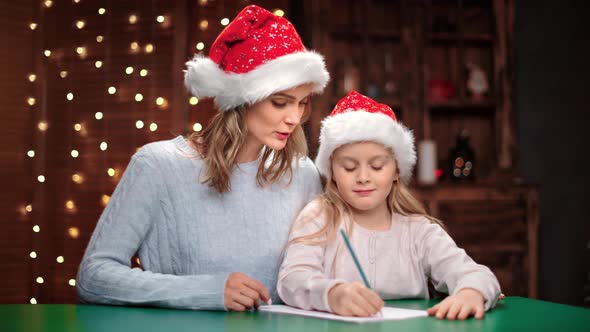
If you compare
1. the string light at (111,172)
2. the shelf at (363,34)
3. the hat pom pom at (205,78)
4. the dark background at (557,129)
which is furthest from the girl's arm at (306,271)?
the dark background at (557,129)

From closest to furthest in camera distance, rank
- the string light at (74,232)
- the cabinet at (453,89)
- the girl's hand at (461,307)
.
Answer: the girl's hand at (461,307)
the string light at (74,232)
the cabinet at (453,89)

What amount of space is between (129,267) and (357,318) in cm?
62

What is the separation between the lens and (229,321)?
135 centimetres

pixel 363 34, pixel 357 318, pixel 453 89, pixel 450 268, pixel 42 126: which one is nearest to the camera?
pixel 357 318

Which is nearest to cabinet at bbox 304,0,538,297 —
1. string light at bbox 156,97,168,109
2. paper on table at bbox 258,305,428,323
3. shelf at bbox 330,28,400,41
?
shelf at bbox 330,28,400,41

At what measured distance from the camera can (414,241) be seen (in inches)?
70.0

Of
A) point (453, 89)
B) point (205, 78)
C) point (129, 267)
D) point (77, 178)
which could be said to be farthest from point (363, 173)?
point (453, 89)

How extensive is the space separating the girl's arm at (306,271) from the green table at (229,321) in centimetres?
9

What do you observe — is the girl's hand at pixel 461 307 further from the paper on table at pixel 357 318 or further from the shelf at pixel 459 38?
the shelf at pixel 459 38

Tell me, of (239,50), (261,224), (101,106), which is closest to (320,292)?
(261,224)

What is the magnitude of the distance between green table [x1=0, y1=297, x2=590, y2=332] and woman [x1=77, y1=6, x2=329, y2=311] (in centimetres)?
23

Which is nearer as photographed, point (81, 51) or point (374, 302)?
point (374, 302)

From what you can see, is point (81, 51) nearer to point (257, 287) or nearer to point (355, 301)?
point (257, 287)

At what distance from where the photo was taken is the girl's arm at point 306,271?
1.46 m
